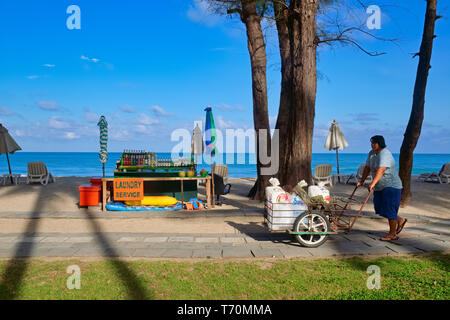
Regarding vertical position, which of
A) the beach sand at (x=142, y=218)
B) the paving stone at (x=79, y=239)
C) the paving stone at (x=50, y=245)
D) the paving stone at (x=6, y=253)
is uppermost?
the paving stone at (x=6, y=253)

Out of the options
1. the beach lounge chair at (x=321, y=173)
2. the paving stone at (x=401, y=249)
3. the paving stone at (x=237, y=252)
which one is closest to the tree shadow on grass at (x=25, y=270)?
the paving stone at (x=237, y=252)

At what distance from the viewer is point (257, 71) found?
1126cm

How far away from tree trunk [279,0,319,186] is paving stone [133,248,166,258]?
197 inches

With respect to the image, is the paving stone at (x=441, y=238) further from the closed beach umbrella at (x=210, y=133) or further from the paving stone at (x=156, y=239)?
the closed beach umbrella at (x=210, y=133)

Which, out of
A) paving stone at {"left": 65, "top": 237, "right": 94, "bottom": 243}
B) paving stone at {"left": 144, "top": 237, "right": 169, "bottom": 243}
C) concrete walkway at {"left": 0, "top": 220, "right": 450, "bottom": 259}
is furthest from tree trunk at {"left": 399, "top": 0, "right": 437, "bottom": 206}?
paving stone at {"left": 65, "top": 237, "right": 94, "bottom": 243}

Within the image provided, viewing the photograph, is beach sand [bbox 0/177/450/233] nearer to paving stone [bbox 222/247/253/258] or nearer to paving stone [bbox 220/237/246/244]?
paving stone [bbox 220/237/246/244]

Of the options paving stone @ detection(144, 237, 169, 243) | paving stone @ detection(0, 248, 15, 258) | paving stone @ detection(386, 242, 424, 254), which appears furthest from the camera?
paving stone @ detection(144, 237, 169, 243)

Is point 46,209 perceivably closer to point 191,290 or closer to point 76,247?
point 76,247

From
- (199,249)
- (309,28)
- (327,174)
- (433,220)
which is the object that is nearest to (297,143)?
(309,28)

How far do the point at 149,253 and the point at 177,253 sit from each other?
44 centimetres

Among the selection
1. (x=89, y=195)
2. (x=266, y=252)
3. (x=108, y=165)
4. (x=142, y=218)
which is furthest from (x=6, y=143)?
(x=108, y=165)

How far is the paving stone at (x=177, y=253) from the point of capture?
16.2ft

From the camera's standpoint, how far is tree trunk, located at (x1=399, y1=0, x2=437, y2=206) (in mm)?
9711

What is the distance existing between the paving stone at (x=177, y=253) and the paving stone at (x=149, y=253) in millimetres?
80
